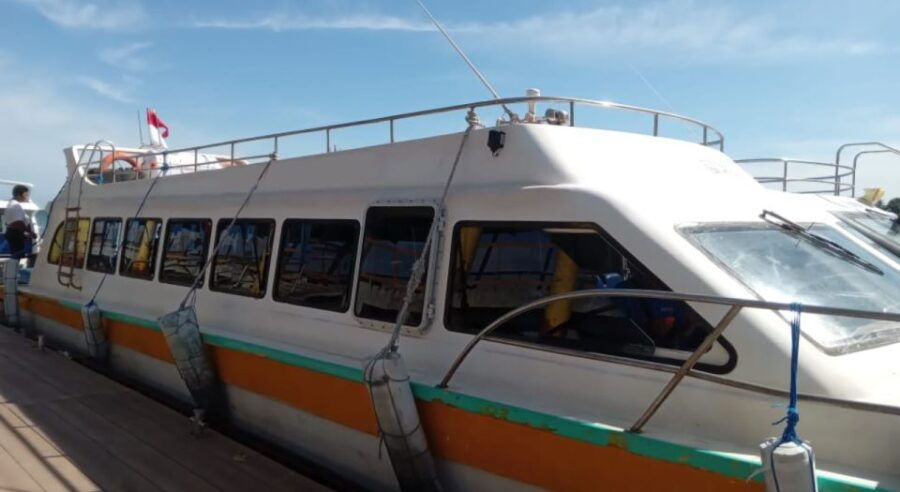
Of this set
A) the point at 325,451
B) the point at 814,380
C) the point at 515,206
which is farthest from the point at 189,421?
the point at 814,380

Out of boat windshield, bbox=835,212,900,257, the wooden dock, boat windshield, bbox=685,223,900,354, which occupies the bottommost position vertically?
the wooden dock

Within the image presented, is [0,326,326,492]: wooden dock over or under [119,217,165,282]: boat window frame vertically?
under

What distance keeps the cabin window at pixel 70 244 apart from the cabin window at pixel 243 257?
292cm

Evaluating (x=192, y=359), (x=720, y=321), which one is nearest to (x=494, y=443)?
(x=720, y=321)

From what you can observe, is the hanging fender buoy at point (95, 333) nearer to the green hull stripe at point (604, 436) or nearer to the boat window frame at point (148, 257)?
the boat window frame at point (148, 257)

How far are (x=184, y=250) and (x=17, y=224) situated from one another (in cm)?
420

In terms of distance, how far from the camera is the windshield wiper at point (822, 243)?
10.8 feet

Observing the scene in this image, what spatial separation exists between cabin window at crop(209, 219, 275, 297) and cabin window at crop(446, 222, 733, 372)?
1.83 metres

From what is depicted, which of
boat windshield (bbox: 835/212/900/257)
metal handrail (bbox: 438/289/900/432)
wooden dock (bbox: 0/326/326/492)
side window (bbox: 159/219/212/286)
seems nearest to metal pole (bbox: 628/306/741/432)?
metal handrail (bbox: 438/289/900/432)

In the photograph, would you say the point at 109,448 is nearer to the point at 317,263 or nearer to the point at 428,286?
the point at 317,263

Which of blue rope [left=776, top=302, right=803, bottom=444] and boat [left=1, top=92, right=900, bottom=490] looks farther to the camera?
boat [left=1, top=92, right=900, bottom=490]

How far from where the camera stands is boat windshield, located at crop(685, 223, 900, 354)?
8.96ft

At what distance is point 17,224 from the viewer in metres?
8.67

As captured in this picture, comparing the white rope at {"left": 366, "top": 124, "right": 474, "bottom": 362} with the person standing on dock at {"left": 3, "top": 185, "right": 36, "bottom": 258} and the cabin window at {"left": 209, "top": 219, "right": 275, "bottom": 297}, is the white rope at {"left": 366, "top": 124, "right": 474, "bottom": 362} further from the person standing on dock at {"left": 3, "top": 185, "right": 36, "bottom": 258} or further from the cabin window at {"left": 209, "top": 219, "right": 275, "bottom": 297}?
the person standing on dock at {"left": 3, "top": 185, "right": 36, "bottom": 258}
